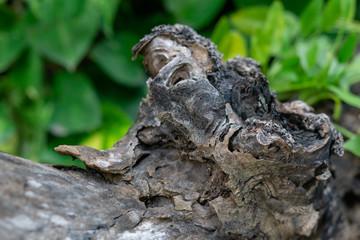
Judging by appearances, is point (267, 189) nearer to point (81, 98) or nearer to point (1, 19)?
point (81, 98)

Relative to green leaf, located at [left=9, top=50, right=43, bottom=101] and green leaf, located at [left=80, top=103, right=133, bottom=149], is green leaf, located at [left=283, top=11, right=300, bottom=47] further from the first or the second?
green leaf, located at [left=9, top=50, right=43, bottom=101]

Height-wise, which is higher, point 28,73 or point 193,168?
point 28,73

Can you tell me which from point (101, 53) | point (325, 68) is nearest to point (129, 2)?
point (101, 53)

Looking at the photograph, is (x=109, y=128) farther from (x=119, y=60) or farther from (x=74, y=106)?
(x=119, y=60)

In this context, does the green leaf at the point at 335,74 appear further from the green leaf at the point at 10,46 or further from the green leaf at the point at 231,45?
the green leaf at the point at 10,46

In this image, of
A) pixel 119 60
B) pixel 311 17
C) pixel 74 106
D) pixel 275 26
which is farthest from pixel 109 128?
pixel 311 17

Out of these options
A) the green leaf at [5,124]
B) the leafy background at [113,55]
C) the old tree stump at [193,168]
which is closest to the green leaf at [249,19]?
the leafy background at [113,55]

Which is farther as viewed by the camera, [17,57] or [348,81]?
[17,57]
